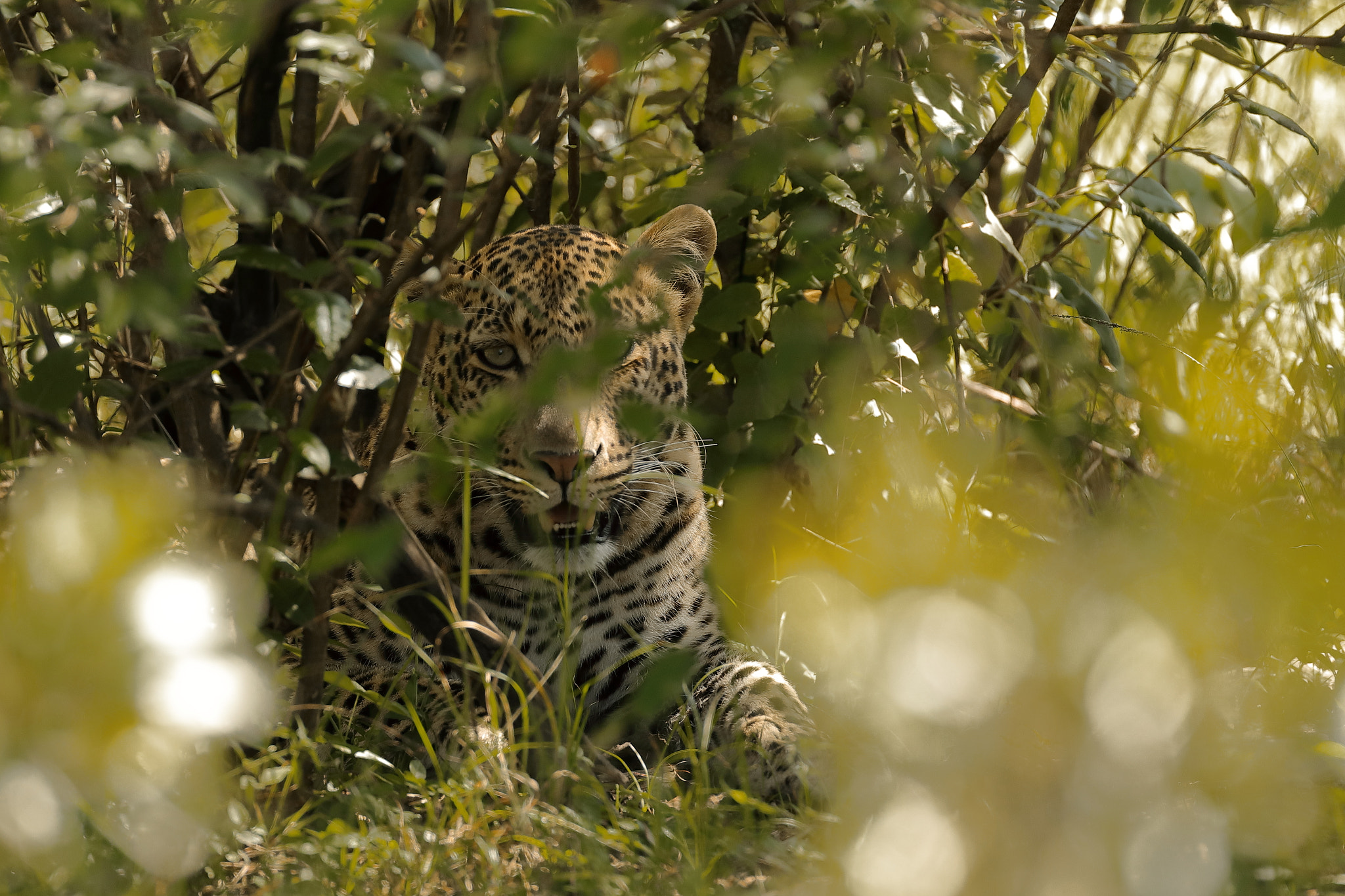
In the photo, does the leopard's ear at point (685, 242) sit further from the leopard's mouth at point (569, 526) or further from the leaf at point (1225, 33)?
the leaf at point (1225, 33)

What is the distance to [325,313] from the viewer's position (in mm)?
2139

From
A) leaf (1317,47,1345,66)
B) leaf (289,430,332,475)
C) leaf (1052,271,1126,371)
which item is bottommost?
leaf (289,430,332,475)

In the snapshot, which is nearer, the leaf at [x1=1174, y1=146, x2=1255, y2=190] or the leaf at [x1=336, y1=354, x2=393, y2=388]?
the leaf at [x1=336, y1=354, x2=393, y2=388]

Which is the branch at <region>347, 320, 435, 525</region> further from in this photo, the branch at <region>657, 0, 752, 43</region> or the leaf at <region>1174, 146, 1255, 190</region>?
the leaf at <region>1174, 146, 1255, 190</region>

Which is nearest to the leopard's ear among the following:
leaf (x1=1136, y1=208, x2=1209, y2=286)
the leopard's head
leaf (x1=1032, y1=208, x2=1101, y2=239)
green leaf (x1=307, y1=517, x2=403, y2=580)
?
the leopard's head

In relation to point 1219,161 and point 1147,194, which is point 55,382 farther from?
point 1219,161

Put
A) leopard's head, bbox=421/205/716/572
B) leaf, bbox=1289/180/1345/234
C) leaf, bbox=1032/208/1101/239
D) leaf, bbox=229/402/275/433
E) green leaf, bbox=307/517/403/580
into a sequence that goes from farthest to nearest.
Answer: leaf, bbox=1032/208/1101/239
leopard's head, bbox=421/205/716/572
leaf, bbox=229/402/275/433
green leaf, bbox=307/517/403/580
leaf, bbox=1289/180/1345/234

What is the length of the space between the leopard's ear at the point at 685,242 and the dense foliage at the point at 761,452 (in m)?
0.16

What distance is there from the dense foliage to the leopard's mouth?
17.5 inches

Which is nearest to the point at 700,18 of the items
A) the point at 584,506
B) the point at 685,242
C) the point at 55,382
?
the point at 55,382

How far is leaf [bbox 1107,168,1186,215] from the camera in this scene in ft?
11.6

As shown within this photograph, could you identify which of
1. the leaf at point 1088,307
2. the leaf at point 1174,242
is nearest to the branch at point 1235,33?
the leaf at point 1174,242

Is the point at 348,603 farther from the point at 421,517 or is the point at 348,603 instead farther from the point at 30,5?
the point at 30,5

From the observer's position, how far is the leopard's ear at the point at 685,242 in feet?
13.0
